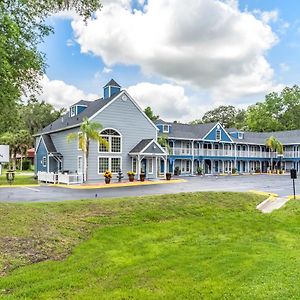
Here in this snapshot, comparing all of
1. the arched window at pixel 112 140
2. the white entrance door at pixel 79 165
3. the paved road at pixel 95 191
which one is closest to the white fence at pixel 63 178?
the white entrance door at pixel 79 165

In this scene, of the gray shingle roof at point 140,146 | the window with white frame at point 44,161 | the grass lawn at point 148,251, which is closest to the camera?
the grass lawn at point 148,251

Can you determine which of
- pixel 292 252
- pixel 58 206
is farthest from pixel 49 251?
pixel 292 252

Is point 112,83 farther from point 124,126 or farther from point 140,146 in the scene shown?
point 140,146

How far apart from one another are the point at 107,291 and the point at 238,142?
4783 cm

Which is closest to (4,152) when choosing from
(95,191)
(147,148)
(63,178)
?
(63,178)

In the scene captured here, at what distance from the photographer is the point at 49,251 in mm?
8617

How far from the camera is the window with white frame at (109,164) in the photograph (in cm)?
3319

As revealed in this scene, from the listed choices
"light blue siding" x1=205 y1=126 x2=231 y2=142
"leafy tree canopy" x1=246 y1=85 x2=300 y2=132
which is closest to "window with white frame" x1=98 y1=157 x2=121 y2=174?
"light blue siding" x1=205 y1=126 x2=231 y2=142

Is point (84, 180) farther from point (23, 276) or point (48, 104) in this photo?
point (48, 104)

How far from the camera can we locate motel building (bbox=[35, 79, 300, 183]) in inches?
1320

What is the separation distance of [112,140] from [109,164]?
7.37ft

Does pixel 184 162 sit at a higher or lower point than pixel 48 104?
lower

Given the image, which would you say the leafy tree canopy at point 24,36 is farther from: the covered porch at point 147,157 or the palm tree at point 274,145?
the palm tree at point 274,145

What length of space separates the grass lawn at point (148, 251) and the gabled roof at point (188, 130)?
101 feet
